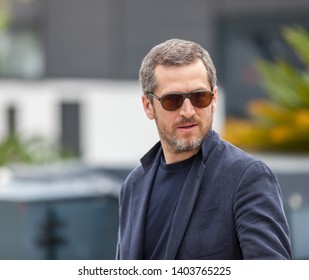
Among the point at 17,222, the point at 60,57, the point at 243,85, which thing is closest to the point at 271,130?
the point at 17,222

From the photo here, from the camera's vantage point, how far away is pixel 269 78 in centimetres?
582

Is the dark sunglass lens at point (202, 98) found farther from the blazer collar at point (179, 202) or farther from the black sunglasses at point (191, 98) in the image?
the blazer collar at point (179, 202)

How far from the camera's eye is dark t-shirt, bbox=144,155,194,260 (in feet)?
8.02

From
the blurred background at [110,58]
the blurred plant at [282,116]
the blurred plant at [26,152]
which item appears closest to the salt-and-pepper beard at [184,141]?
the blurred plant at [282,116]

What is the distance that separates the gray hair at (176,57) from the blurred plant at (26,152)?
7.08 meters

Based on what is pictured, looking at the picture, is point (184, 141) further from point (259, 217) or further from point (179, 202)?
point (259, 217)

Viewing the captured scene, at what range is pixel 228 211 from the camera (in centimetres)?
233

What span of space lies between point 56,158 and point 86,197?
456 centimetres

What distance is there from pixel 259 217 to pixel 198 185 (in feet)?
0.56

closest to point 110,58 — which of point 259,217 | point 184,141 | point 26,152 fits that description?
point 26,152

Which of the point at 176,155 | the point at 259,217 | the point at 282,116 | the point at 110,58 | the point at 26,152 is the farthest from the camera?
the point at 110,58

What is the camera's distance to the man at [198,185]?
2305mm

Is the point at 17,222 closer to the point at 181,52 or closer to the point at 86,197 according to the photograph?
the point at 86,197

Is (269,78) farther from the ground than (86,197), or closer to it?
farther from the ground
